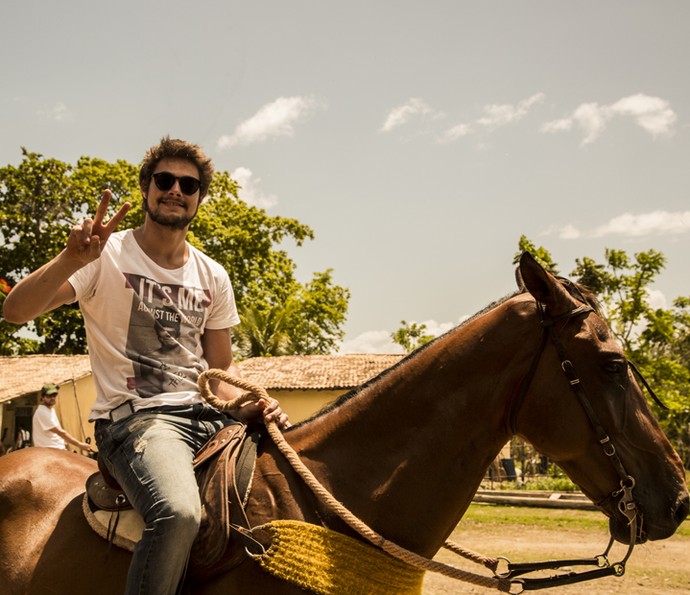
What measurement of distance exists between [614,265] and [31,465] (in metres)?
27.2

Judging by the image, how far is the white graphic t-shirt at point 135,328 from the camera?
3.09 metres

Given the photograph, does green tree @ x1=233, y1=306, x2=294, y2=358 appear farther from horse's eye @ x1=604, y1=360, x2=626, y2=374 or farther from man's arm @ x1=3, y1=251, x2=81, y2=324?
horse's eye @ x1=604, y1=360, x2=626, y2=374

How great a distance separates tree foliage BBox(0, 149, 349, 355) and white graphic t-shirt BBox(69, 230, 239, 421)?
3020cm

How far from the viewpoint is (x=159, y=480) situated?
2646 millimetres

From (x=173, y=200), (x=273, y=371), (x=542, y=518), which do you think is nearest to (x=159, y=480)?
(x=173, y=200)

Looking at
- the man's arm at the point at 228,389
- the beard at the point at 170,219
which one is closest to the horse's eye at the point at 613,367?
the man's arm at the point at 228,389

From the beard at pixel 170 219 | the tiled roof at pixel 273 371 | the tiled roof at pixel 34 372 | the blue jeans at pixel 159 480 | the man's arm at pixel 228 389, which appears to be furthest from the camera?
the tiled roof at pixel 273 371

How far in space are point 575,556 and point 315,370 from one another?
19.2 meters

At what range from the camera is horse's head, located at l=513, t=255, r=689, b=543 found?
266 centimetres

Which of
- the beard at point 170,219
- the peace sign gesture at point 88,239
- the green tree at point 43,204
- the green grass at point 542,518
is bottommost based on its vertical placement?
the green grass at point 542,518

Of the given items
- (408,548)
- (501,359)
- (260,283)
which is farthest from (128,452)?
(260,283)

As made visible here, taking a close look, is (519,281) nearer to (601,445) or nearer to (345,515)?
(601,445)

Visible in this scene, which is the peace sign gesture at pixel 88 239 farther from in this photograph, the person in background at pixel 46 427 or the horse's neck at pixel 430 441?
the person in background at pixel 46 427

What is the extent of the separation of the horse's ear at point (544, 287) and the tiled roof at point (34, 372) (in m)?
25.4
